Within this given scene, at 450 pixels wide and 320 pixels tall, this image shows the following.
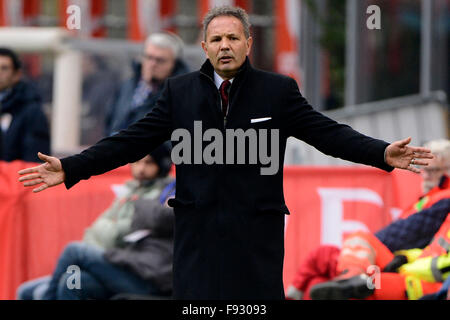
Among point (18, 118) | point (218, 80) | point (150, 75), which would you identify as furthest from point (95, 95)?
point (218, 80)

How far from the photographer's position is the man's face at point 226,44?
14.0 feet

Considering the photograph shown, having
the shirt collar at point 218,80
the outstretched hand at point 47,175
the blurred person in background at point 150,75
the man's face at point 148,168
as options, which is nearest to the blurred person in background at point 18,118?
the blurred person in background at point 150,75

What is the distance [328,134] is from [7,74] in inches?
179

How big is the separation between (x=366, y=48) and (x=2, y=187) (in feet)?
21.2

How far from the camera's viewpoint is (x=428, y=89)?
36.6 feet

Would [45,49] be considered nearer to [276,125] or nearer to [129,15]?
[276,125]

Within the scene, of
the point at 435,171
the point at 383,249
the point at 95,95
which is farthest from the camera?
the point at 95,95

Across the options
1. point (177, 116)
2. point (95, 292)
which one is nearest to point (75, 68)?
point (95, 292)

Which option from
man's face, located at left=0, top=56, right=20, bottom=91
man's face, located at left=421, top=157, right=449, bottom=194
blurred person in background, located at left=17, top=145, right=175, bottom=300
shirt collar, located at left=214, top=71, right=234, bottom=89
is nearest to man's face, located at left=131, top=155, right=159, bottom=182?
blurred person in background, located at left=17, top=145, right=175, bottom=300

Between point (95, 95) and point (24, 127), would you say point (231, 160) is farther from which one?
point (95, 95)

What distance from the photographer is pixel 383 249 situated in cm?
647

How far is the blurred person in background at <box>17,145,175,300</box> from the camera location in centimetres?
698

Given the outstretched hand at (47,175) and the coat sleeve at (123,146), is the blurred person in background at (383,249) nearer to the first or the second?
the coat sleeve at (123,146)

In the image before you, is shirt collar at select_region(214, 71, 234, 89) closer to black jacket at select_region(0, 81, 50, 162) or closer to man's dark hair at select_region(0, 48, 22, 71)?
black jacket at select_region(0, 81, 50, 162)
